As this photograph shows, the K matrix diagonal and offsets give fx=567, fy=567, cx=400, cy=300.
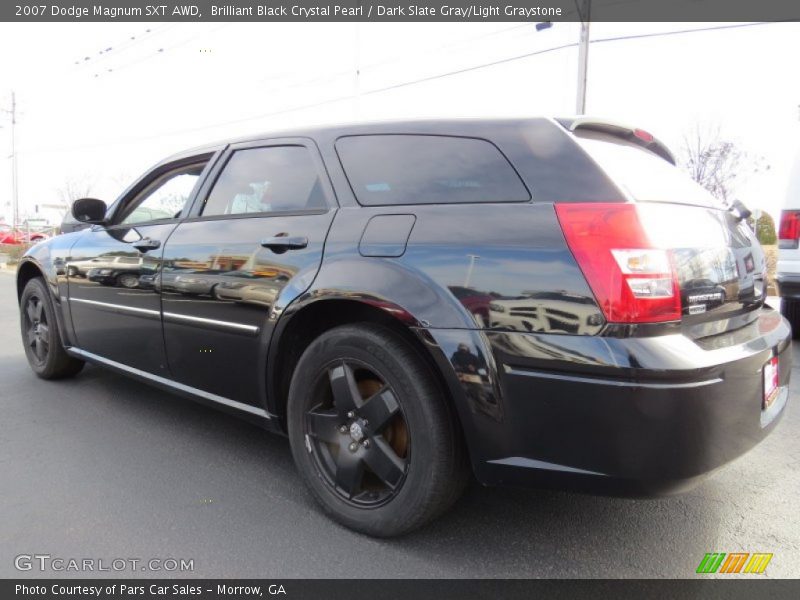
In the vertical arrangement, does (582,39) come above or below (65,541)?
above

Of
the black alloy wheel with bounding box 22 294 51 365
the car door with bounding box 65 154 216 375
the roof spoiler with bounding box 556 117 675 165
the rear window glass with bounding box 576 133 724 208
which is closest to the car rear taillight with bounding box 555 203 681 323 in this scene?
the rear window glass with bounding box 576 133 724 208

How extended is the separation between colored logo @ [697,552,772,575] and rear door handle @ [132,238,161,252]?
2910 millimetres

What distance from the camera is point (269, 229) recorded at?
2535 mm

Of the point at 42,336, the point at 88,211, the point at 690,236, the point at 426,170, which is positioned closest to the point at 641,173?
the point at 690,236

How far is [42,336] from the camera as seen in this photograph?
432cm

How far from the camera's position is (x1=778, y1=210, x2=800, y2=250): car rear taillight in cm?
515

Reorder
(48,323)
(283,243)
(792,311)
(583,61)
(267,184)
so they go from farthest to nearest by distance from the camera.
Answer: (583,61) < (792,311) < (48,323) < (267,184) < (283,243)

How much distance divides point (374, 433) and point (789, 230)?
4.91m

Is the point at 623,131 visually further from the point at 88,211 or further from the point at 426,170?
the point at 88,211

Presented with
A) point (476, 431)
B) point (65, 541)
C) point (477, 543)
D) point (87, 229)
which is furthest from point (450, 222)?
point (87, 229)

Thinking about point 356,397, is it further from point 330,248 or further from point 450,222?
point 450,222

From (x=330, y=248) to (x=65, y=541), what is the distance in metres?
1.52

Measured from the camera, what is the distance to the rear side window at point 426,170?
1989mm

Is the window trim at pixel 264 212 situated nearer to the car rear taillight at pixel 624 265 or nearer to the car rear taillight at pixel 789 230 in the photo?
the car rear taillight at pixel 624 265
